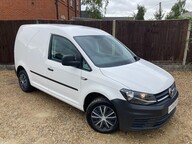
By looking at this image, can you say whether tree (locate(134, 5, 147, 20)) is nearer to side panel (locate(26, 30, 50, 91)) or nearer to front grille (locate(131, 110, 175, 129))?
side panel (locate(26, 30, 50, 91))

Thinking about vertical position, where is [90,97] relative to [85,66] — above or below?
below

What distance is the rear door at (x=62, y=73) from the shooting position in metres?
3.71

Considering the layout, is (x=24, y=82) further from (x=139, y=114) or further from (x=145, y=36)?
(x=145, y=36)

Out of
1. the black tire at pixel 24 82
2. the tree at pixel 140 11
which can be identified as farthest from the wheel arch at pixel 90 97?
the tree at pixel 140 11

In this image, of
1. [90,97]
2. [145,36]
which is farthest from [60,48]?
[145,36]

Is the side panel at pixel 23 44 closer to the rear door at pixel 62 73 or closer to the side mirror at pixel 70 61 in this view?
the rear door at pixel 62 73

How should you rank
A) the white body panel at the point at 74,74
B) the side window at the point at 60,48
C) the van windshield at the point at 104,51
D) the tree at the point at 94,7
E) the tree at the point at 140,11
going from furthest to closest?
the tree at the point at 140,11, the tree at the point at 94,7, the side window at the point at 60,48, the van windshield at the point at 104,51, the white body panel at the point at 74,74

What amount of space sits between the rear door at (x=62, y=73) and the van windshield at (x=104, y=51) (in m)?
0.24

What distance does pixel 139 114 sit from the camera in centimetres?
303

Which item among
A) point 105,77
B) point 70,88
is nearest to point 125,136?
point 105,77

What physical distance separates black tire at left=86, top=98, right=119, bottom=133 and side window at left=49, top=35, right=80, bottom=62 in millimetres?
1000

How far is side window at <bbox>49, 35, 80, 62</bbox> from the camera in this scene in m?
3.87

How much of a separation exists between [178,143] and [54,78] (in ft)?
8.41

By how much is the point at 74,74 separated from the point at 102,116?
900 mm
